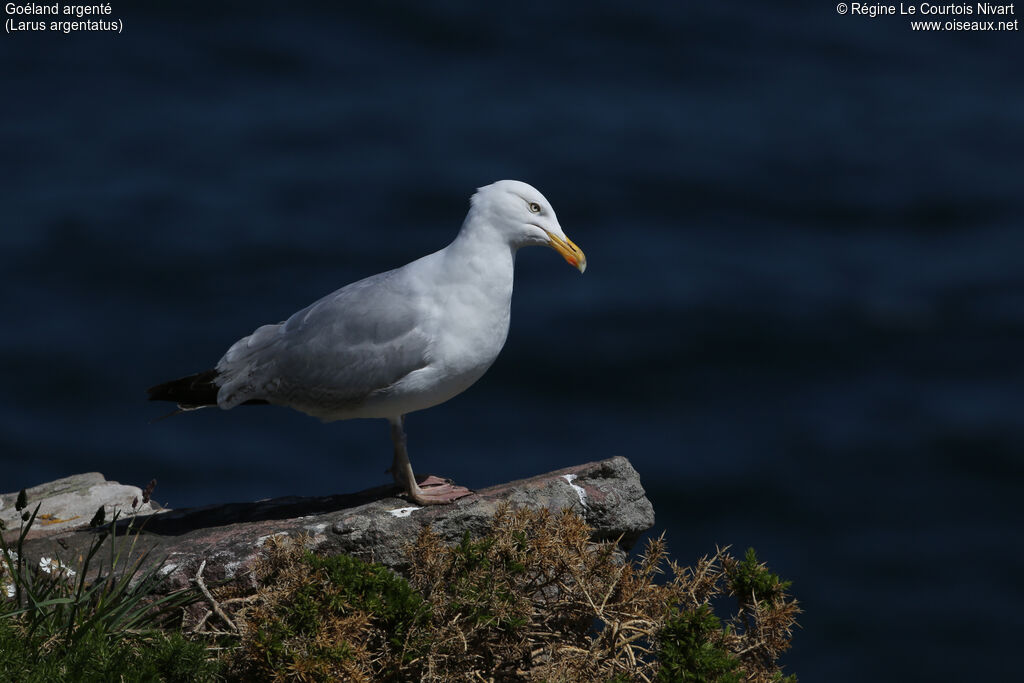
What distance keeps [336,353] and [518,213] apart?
4.14 feet

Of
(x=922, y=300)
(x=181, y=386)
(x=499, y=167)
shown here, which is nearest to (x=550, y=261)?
(x=499, y=167)

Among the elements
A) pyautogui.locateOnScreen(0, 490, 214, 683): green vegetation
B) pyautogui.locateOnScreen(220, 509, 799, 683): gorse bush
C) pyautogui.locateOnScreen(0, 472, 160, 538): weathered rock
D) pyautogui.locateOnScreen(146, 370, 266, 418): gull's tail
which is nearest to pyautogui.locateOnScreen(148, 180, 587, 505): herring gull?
pyautogui.locateOnScreen(146, 370, 266, 418): gull's tail

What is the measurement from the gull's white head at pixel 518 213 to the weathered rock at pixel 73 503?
2.76 meters

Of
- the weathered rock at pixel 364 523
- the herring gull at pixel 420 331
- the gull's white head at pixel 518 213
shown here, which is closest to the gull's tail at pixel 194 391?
the herring gull at pixel 420 331

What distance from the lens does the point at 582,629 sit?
5.88 m

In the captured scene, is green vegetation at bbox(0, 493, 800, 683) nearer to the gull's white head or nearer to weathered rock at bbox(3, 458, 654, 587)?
weathered rock at bbox(3, 458, 654, 587)

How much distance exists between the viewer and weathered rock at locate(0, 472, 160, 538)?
7.93 m

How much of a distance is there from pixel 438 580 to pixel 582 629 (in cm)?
70

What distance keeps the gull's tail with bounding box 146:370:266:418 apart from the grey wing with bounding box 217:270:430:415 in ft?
0.28

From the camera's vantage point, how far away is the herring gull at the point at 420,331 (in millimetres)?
6980

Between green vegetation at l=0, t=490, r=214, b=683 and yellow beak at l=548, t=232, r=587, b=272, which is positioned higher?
yellow beak at l=548, t=232, r=587, b=272

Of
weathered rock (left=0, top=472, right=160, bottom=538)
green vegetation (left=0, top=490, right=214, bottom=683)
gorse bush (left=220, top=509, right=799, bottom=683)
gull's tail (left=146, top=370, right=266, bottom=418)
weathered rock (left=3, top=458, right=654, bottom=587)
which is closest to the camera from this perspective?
gorse bush (left=220, top=509, right=799, bottom=683)

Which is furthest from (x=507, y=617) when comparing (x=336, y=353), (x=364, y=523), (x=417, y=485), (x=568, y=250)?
(x=568, y=250)

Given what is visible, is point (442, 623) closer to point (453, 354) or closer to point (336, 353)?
point (453, 354)
